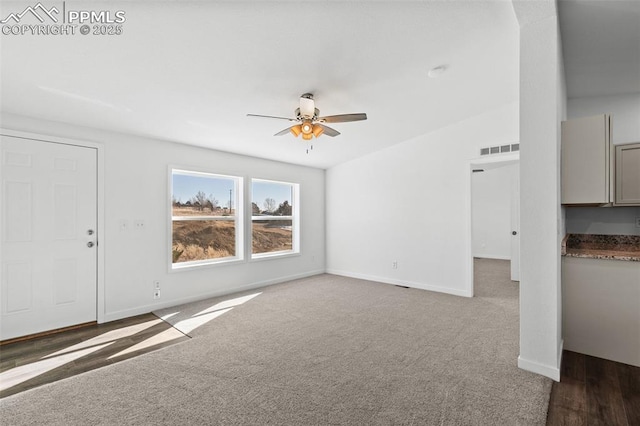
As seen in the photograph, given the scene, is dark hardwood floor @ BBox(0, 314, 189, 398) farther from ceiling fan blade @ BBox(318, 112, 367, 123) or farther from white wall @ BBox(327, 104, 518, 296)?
white wall @ BBox(327, 104, 518, 296)

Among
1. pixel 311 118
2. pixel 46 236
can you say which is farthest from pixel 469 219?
pixel 46 236

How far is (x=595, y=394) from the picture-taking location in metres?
2.04

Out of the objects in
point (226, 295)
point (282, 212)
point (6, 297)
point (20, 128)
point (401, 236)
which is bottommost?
point (226, 295)

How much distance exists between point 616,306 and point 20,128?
5948 mm

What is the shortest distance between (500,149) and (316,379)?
4.10 m

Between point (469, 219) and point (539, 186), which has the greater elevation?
point (539, 186)

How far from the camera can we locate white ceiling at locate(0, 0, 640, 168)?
2094 millimetres

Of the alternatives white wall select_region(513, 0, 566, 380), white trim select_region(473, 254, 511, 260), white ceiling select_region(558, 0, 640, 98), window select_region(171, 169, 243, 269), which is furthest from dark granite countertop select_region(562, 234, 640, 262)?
white trim select_region(473, 254, 511, 260)

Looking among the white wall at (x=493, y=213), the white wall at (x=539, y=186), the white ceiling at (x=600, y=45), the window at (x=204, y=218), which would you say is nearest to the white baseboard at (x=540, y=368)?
the white wall at (x=539, y=186)

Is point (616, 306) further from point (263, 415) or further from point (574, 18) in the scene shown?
point (263, 415)

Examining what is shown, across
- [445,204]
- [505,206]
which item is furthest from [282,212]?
[505,206]

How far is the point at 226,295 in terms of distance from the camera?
466 centimetres

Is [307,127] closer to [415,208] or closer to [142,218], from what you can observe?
[142,218]

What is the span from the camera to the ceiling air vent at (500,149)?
4.21m
